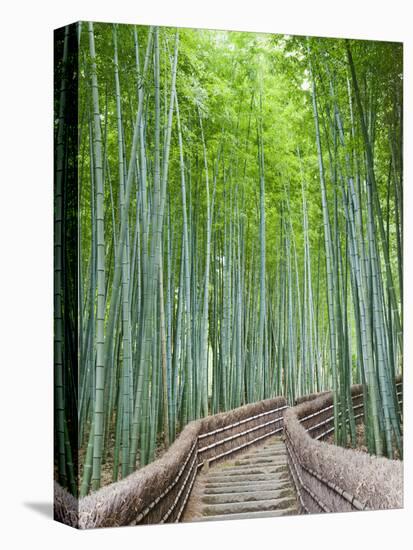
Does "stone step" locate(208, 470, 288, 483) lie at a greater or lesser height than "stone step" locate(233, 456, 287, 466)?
lesser

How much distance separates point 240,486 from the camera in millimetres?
6480

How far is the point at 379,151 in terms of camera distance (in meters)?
7.00

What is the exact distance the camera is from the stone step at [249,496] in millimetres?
6383

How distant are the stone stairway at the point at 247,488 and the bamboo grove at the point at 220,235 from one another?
393mm

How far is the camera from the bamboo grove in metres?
5.89

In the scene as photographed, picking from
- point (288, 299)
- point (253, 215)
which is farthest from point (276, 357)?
point (253, 215)

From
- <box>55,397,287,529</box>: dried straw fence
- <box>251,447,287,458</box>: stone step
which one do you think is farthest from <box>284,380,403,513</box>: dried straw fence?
<box>55,397,287,529</box>: dried straw fence

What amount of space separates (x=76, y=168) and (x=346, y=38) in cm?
227

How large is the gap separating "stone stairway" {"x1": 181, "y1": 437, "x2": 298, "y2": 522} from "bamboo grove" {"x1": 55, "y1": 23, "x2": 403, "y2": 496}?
15.5 inches

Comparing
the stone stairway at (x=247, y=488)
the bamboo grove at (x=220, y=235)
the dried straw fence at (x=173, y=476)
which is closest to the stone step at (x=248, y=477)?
the stone stairway at (x=247, y=488)

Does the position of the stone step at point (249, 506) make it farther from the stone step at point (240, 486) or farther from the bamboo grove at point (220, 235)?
the bamboo grove at point (220, 235)

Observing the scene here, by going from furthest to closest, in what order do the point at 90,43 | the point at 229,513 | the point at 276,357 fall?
1. the point at 276,357
2. the point at 229,513
3. the point at 90,43

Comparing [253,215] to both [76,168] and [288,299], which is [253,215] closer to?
[288,299]

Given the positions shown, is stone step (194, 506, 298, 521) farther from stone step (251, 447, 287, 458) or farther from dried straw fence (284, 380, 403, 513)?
stone step (251, 447, 287, 458)
